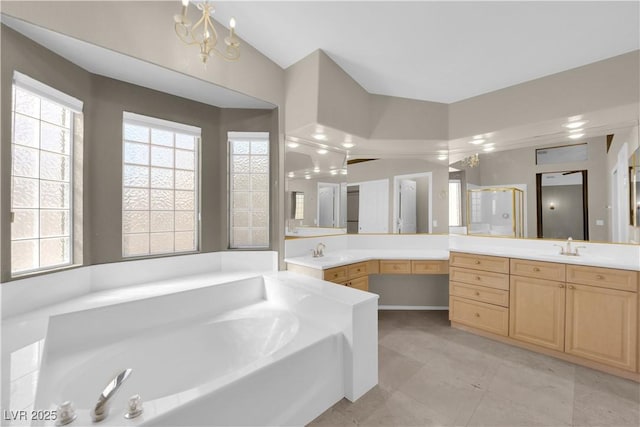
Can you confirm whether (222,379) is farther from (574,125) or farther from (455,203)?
(574,125)

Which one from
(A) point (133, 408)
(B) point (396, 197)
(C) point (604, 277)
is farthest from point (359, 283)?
(A) point (133, 408)

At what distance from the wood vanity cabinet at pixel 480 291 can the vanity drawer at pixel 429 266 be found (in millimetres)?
76

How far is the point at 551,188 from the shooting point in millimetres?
2732

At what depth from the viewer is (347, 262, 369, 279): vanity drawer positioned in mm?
2795

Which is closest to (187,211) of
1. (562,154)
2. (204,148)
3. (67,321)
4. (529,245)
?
(204,148)

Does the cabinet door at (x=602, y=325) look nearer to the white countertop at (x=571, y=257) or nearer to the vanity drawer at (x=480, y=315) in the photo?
the white countertop at (x=571, y=257)

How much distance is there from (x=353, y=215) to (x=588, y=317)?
7.82 ft

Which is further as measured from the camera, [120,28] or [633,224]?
[633,224]

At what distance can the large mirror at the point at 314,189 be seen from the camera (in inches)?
117

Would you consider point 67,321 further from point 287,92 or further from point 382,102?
point 382,102

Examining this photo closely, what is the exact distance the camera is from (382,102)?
3197mm

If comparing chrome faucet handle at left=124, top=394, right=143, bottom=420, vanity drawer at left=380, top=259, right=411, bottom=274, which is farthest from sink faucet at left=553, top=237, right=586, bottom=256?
chrome faucet handle at left=124, top=394, right=143, bottom=420

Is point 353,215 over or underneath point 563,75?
underneath

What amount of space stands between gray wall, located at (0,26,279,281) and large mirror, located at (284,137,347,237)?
184mm
